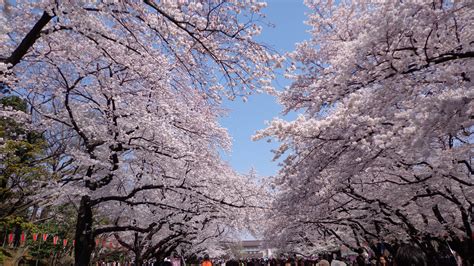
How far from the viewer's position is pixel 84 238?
1027 cm

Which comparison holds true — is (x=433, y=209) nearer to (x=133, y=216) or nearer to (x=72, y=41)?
(x=133, y=216)

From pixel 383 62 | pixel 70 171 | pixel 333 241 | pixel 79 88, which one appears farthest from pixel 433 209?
pixel 333 241

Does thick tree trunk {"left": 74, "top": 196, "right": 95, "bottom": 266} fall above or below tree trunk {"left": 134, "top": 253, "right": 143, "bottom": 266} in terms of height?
below

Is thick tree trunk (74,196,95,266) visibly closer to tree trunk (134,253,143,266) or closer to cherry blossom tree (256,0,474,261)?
cherry blossom tree (256,0,474,261)

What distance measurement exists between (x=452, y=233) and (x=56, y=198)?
43.0 ft

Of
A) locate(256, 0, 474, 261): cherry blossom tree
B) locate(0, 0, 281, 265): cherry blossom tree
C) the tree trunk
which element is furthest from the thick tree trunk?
the tree trunk

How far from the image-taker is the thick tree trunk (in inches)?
401

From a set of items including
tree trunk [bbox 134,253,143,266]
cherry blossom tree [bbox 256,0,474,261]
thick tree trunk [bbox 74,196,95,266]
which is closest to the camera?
cherry blossom tree [bbox 256,0,474,261]

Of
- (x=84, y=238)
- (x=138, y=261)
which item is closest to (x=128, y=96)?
(x=84, y=238)

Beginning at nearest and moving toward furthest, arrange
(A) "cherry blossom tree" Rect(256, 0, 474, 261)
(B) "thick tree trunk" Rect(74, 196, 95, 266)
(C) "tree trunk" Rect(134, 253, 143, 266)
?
(A) "cherry blossom tree" Rect(256, 0, 474, 261)
(B) "thick tree trunk" Rect(74, 196, 95, 266)
(C) "tree trunk" Rect(134, 253, 143, 266)

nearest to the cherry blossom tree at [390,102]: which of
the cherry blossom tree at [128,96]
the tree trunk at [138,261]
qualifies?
the cherry blossom tree at [128,96]

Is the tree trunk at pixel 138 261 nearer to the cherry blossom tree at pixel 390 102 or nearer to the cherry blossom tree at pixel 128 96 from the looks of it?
the cherry blossom tree at pixel 128 96

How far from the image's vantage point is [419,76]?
605cm

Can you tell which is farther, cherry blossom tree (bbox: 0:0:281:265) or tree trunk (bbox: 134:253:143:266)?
tree trunk (bbox: 134:253:143:266)
